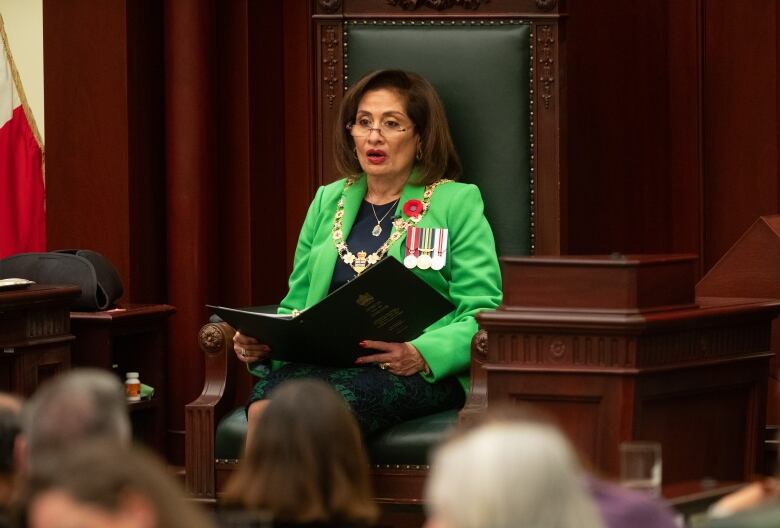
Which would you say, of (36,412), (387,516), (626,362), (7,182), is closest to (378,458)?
(387,516)

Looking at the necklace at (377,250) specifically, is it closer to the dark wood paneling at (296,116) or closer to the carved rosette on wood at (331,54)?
the carved rosette on wood at (331,54)

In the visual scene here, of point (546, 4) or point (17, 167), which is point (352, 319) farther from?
point (17, 167)

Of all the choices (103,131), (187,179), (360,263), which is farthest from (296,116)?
(360,263)

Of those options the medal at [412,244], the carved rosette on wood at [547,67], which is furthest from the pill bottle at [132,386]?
the carved rosette on wood at [547,67]

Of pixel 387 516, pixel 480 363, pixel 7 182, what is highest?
pixel 7 182

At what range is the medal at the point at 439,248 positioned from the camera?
200 inches

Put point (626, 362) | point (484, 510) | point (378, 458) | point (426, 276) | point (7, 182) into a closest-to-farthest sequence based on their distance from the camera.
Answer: point (484, 510)
point (626, 362)
point (378, 458)
point (426, 276)
point (7, 182)

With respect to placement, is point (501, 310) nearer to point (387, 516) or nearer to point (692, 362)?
point (692, 362)

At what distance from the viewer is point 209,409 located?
499 centimetres

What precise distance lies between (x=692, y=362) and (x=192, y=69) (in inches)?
116

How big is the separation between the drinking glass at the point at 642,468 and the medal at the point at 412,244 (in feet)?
6.46

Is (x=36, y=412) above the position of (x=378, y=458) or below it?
above

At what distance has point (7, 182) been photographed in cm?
761

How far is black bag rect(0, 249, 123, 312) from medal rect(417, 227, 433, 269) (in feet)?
4.18
